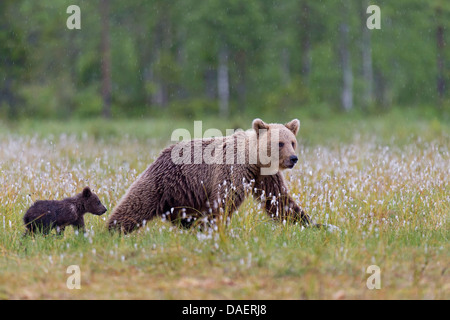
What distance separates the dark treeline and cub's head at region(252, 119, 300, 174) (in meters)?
19.7

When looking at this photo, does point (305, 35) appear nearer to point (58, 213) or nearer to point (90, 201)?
point (90, 201)

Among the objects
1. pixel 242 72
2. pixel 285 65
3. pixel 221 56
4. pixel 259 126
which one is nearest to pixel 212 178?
pixel 259 126

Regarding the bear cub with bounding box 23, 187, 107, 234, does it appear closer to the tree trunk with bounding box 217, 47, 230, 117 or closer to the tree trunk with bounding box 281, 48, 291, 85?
the tree trunk with bounding box 217, 47, 230, 117

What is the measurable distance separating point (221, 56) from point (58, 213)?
26.5 m

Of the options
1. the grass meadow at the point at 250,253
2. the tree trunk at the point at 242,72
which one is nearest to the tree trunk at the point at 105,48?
the tree trunk at the point at 242,72

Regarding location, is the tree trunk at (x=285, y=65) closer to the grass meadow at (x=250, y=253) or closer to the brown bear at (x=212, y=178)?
the grass meadow at (x=250, y=253)

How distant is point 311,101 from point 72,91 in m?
16.9

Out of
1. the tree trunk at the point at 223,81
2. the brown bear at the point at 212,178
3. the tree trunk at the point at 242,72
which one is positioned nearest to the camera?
the brown bear at the point at 212,178

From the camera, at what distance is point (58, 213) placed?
655 cm

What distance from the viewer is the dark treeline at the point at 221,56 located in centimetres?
2991

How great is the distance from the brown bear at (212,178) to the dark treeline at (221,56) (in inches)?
771

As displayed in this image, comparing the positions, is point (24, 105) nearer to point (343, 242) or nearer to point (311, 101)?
point (311, 101)

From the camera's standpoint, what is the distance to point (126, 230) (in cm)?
658
